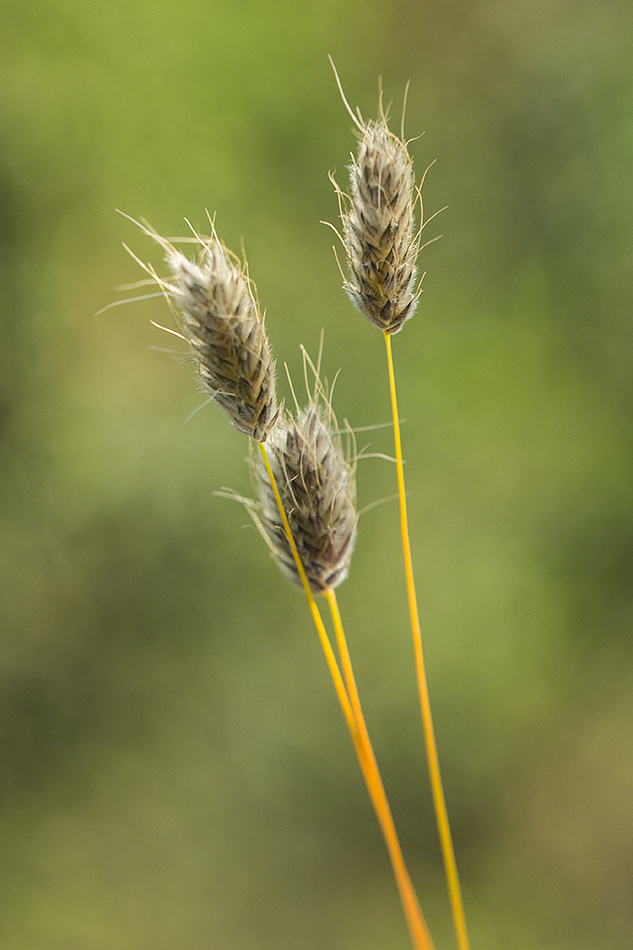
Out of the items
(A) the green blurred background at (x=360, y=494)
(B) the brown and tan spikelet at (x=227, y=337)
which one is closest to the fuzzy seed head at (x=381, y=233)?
(B) the brown and tan spikelet at (x=227, y=337)

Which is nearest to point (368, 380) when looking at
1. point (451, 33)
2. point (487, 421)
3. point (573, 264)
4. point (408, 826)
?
point (487, 421)

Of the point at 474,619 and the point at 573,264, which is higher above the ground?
the point at 573,264

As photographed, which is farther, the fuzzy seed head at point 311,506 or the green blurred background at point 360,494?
the green blurred background at point 360,494

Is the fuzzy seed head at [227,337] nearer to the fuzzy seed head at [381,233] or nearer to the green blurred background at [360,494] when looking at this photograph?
the fuzzy seed head at [381,233]

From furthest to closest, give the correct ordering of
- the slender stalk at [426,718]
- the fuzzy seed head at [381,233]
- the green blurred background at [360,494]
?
the green blurred background at [360,494], the fuzzy seed head at [381,233], the slender stalk at [426,718]

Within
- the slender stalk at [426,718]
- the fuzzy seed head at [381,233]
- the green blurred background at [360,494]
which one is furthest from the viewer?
the green blurred background at [360,494]

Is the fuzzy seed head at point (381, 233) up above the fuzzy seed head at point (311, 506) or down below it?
above

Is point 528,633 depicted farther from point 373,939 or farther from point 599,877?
point 373,939
